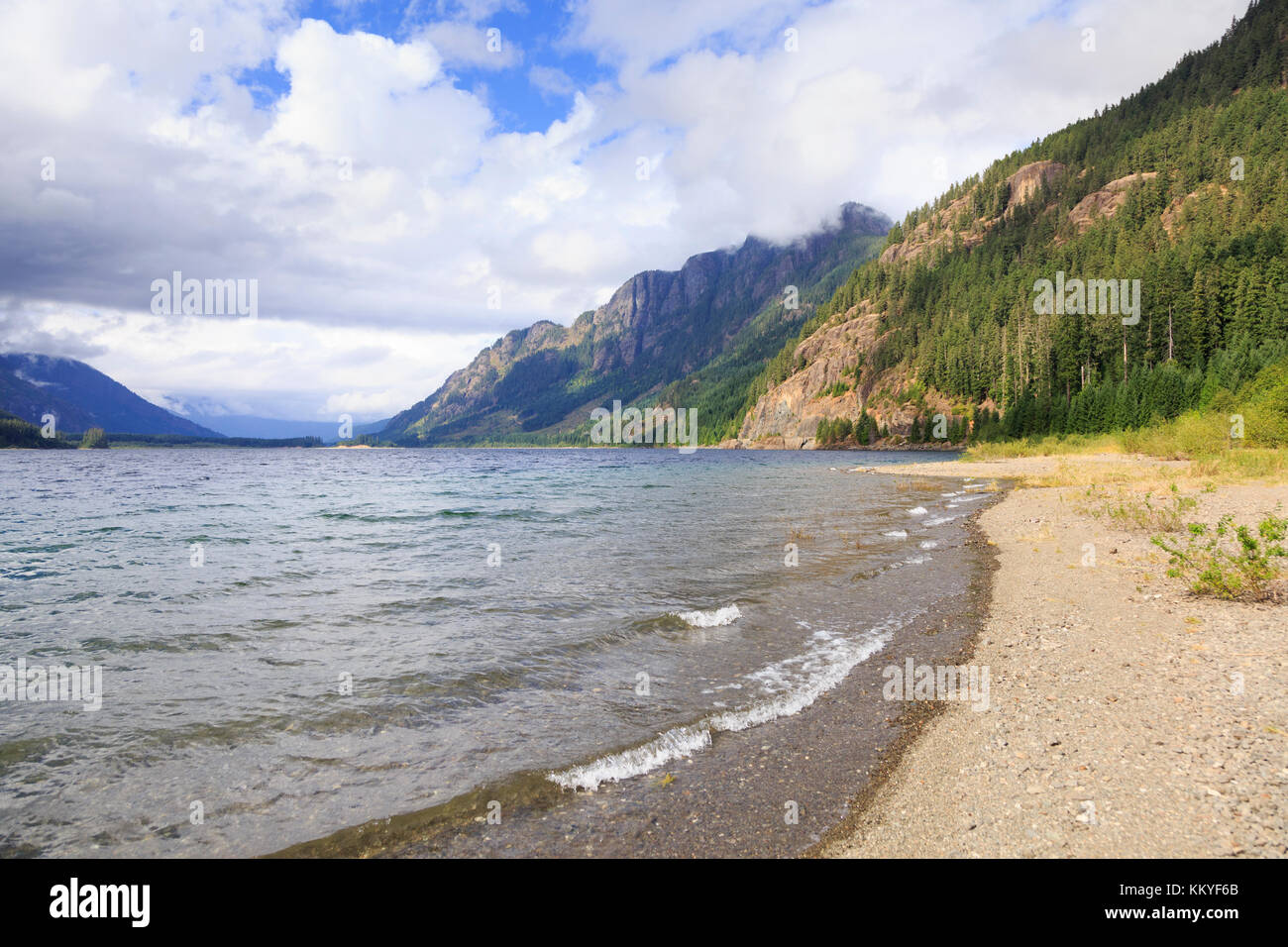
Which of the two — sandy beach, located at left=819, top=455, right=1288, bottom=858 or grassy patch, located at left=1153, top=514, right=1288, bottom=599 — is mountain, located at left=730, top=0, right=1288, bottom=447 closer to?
grassy patch, located at left=1153, top=514, right=1288, bottom=599

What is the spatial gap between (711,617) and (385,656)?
302 inches

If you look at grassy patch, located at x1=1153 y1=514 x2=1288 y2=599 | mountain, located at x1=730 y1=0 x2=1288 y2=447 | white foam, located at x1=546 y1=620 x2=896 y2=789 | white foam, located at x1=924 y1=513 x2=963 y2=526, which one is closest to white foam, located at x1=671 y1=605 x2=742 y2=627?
white foam, located at x1=546 y1=620 x2=896 y2=789

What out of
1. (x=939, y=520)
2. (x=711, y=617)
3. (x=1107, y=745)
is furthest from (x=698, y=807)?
(x=939, y=520)

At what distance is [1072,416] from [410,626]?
332ft

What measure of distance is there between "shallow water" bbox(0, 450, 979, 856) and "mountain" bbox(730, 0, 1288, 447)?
193ft

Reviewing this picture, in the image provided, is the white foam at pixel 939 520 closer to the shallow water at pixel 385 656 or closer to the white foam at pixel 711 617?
the shallow water at pixel 385 656

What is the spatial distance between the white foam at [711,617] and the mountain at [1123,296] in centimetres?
6147

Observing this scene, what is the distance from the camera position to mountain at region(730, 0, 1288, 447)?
82438 mm

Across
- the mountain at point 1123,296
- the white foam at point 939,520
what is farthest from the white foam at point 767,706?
the mountain at point 1123,296

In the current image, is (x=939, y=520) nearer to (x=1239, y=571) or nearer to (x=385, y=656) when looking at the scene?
(x=1239, y=571)

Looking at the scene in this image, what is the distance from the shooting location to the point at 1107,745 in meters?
6.88
